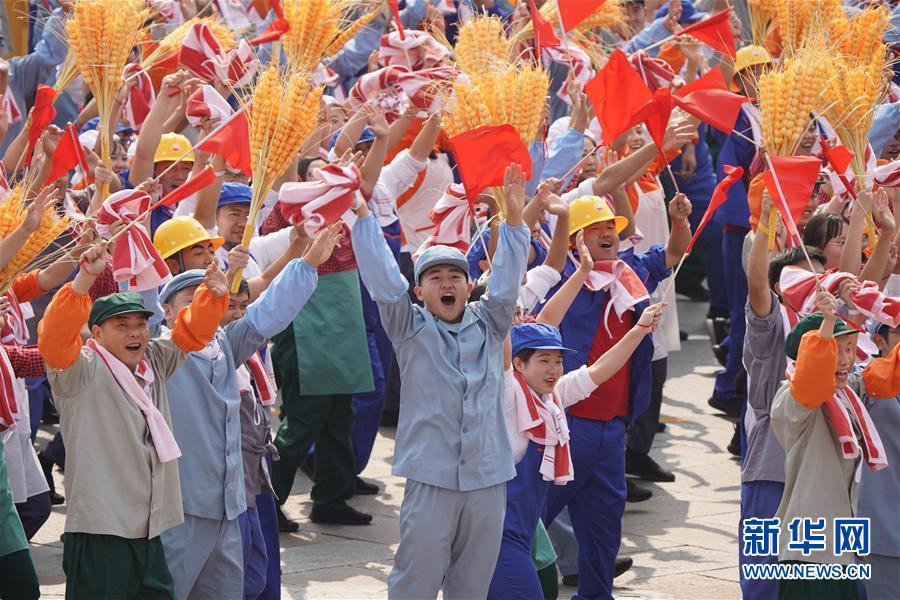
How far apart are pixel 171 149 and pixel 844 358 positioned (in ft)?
12.8

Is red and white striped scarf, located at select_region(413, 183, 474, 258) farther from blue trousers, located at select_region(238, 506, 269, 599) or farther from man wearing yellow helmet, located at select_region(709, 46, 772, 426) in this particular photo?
man wearing yellow helmet, located at select_region(709, 46, 772, 426)

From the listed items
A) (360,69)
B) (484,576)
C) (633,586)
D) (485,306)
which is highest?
(360,69)

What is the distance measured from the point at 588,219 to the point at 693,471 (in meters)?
2.59

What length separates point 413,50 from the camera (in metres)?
8.66

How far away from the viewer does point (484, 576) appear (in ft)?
19.6

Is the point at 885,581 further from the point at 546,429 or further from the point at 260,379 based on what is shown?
the point at 260,379

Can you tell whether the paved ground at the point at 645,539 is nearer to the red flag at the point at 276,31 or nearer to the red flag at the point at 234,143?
the red flag at the point at 234,143

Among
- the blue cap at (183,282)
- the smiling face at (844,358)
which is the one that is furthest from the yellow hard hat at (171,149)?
the smiling face at (844,358)

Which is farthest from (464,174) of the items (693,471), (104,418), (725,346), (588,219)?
(725,346)

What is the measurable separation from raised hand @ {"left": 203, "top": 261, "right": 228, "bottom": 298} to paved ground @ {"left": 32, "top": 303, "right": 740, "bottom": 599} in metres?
2.07

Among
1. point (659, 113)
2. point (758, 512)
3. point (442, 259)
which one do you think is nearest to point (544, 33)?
point (659, 113)

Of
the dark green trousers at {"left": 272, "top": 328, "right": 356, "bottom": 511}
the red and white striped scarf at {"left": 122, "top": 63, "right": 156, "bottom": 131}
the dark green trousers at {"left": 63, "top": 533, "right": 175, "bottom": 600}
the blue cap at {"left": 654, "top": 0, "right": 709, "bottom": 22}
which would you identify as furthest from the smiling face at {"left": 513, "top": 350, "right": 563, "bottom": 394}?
the blue cap at {"left": 654, "top": 0, "right": 709, "bottom": 22}

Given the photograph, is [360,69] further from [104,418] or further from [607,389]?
[104,418]

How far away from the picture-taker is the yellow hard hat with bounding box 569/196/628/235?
752 centimetres
